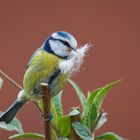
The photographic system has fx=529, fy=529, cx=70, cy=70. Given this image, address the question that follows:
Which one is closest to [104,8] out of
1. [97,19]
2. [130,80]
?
[97,19]

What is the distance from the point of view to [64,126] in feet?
3.01

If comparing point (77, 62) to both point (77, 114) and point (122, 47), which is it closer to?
point (77, 114)

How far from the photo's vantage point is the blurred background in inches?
91.9

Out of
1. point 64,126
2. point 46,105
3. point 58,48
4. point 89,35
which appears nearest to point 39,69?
point 58,48

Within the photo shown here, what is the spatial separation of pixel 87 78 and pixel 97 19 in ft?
0.87

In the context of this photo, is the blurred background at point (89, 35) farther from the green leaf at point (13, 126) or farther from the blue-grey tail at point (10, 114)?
the green leaf at point (13, 126)

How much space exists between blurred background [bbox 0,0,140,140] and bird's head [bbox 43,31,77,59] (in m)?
1.18

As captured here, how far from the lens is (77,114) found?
34.7 inches

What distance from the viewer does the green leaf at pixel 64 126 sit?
91 cm

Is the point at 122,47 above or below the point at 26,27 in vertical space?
below

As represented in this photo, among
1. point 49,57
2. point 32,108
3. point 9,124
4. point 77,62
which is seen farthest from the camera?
point 32,108

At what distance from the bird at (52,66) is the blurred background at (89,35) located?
3.80 ft

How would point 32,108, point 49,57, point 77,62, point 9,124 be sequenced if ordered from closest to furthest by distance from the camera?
point 77,62
point 9,124
point 49,57
point 32,108

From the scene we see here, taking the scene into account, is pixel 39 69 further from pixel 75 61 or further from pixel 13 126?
pixel 75 61
